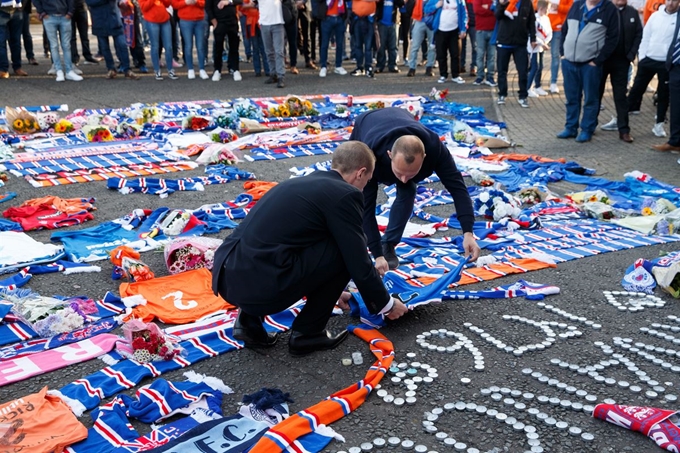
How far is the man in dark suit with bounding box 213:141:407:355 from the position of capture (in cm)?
432

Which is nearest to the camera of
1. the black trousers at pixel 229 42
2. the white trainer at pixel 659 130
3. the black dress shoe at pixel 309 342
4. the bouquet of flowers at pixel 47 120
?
the black dress shoe at pixel 309 342

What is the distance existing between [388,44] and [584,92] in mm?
7536

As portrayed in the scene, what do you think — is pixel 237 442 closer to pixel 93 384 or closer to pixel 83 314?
pixel 93 384

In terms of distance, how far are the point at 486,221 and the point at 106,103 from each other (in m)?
8.41

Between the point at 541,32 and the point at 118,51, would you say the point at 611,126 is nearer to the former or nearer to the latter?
the point at 541,32

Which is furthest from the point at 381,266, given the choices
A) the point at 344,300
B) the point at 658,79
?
the point at 658,79

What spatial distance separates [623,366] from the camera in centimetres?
457

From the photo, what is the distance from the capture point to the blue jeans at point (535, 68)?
1442 centimetres

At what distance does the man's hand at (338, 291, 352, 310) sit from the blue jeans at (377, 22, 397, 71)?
12.9 m

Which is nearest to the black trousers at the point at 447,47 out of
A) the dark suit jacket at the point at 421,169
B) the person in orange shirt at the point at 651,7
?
the person in orange shirt at the point at 651,7

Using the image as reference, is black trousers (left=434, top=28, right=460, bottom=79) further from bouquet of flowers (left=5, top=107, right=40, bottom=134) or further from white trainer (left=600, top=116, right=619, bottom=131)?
bouquet of flowers (left=5, top=107, right=40, bottom=134)

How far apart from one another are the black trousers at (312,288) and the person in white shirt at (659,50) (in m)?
7.84

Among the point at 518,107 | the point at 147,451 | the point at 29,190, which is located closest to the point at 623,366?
the point at 147,451

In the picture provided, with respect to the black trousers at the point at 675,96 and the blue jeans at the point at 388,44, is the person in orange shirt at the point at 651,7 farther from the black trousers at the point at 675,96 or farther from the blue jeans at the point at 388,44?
the blue jeans at the point at 388,44
